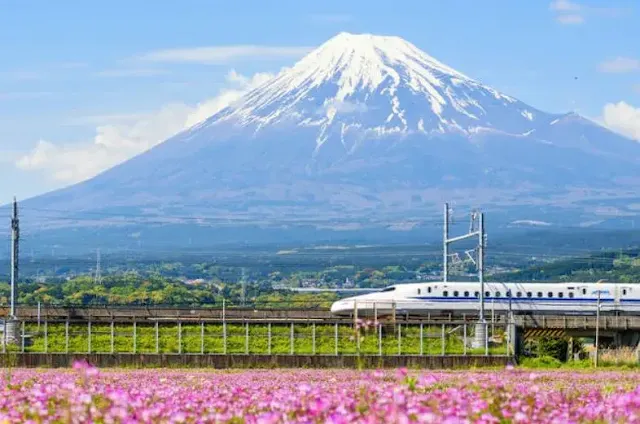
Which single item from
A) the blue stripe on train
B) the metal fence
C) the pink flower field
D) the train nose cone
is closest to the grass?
the metal fence

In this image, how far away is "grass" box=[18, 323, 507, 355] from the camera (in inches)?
2025

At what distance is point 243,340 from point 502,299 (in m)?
22.2

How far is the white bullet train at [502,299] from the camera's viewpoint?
72188 millimetres

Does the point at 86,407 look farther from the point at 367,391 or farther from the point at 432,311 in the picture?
the point at 432,311

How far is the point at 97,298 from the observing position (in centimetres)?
10256

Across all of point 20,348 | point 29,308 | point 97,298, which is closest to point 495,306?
point 29,308

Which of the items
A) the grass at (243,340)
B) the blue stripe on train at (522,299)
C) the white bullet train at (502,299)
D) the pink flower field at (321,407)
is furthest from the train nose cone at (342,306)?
the pink flower field at (321,407)

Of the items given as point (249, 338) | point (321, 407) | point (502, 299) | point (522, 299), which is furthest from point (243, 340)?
point (321, 407)

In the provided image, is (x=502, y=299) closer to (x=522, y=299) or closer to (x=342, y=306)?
(x=522, y=299)

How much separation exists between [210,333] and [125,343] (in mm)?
3715

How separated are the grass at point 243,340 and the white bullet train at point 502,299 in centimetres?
1431

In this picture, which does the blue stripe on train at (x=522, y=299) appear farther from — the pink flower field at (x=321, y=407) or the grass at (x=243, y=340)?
the pink flower field at (x=321, y=407)

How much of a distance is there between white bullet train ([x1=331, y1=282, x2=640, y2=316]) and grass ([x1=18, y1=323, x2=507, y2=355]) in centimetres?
1431

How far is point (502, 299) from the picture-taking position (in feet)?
241
